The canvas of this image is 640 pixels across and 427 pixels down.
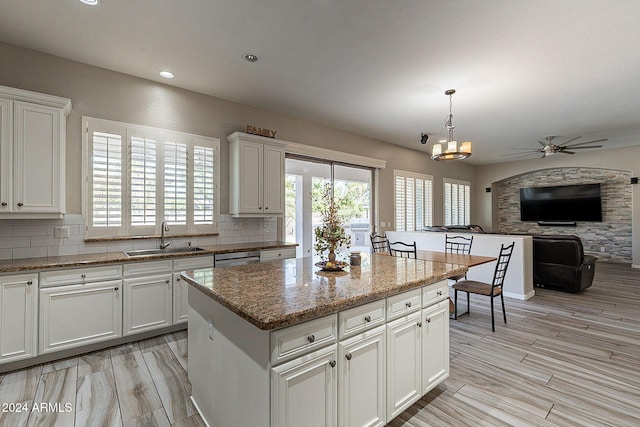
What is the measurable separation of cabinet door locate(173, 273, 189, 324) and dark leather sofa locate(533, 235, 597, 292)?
18.8ft

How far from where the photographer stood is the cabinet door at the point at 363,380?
163 centimetres

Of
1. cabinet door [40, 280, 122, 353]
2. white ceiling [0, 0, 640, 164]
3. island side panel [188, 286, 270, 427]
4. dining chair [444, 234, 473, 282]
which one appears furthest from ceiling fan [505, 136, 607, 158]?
cabinet door [40, 280, 122, 353]

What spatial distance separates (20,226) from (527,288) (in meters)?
6.74

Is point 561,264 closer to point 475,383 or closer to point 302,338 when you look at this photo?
point 475,383

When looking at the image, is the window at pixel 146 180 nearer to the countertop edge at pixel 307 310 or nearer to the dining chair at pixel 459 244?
the countertop edge at pixel 307 310

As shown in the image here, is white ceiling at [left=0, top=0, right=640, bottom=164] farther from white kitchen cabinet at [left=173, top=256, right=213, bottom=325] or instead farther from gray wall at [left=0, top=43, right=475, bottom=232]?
white kitchen cabinet at [left=173, top=256, right=213, bottom=325]

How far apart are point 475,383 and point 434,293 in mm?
955

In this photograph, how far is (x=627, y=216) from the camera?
7.88 metres

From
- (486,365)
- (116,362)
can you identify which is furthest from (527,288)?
(116,362)

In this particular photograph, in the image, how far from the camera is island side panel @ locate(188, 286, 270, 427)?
1.39 meters

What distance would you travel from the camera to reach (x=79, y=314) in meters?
2.87

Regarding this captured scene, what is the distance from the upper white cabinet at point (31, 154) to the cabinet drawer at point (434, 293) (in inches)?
136

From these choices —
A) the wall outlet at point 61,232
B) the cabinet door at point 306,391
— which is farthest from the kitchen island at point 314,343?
the wall outlet at point 61,232

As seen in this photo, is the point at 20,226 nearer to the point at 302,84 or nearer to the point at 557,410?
the point at 302,84
